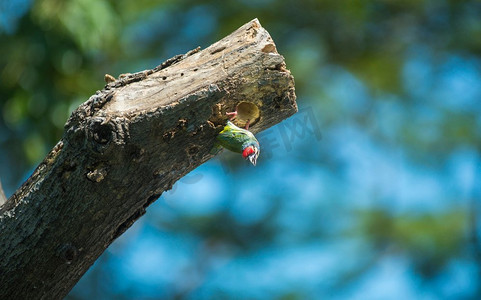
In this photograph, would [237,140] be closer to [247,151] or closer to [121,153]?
[247,151]

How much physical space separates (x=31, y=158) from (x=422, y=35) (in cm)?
667

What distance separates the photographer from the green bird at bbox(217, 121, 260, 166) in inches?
109

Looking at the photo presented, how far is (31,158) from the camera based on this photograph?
5.73m

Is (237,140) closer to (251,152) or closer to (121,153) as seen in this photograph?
(251,152)

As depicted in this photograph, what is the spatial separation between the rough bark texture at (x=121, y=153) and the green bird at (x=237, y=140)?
5cm

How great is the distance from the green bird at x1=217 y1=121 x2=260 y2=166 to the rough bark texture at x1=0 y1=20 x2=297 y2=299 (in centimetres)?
5

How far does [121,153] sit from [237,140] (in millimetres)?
544

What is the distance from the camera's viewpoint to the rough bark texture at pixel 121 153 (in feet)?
8.54

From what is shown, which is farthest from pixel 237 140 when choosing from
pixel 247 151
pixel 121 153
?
pixel 121 153

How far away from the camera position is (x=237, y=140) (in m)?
2.78

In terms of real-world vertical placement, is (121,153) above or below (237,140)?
below

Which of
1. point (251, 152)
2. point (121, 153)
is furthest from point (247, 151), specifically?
point (121, 153)

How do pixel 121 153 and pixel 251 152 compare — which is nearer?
pixel 121 153

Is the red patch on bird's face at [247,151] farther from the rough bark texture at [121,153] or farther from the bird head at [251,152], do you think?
the rough bark texture at [121,153]
